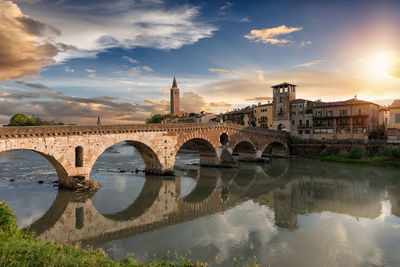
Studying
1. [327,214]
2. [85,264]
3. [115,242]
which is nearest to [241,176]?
[327,214]

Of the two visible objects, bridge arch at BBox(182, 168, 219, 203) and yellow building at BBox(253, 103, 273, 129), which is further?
yellow building at BBox(253, 103, 273, 129)

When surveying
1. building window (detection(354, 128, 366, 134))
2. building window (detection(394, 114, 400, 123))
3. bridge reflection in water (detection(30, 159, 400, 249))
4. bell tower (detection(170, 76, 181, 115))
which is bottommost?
bridge reflection in water (detection(30, 159, 400, 249))

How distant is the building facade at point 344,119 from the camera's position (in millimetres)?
50281

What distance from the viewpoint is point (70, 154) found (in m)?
24.2

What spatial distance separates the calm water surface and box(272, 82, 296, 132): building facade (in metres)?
27.1

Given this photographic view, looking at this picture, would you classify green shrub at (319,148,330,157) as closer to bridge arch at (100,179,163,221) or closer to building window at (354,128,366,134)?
building window at (354,128,366,134)

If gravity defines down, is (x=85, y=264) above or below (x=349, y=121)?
below

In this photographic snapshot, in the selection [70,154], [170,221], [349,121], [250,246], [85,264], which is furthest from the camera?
[349,121]

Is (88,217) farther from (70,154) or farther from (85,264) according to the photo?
(85,264)

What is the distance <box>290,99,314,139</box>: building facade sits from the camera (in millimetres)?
57000

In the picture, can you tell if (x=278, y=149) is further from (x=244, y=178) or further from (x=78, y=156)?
(x=78, y=156)

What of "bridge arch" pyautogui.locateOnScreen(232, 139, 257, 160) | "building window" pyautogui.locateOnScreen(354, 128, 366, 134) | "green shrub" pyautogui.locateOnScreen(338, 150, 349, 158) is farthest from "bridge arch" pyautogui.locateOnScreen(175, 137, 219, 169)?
"building window" pyautogui.locateOnScreen(354, 128, 366, 134)

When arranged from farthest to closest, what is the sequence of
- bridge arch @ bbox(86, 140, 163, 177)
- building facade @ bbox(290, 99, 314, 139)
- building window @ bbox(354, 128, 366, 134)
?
1. building facade @ bbox(290, 99, 314, 139)
2. building window @ bbox(354, 128, 366, 134)
3. bridge arch @ bbox(86, 140, 163, 177)

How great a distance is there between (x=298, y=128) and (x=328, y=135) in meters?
6.27
